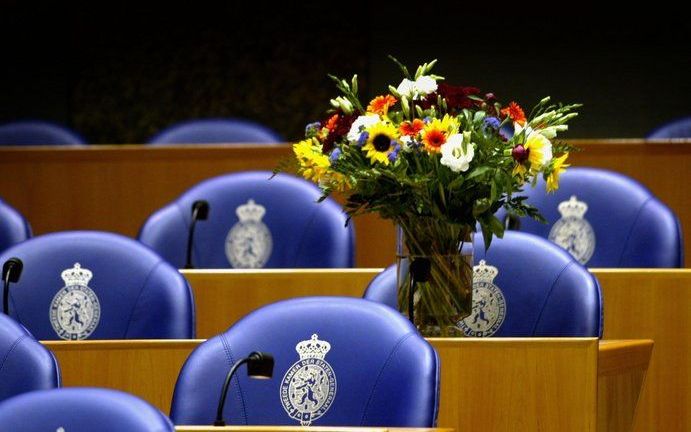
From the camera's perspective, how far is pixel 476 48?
7.36 m

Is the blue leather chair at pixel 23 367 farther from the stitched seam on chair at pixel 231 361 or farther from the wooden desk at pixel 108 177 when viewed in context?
the wooden desk at pixel 108 177

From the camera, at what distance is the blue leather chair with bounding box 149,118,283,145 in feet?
21.7

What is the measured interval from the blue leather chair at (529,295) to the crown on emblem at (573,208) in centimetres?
93

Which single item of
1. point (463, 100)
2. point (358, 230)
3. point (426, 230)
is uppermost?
point (463, 100)

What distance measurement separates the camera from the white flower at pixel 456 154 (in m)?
3.43

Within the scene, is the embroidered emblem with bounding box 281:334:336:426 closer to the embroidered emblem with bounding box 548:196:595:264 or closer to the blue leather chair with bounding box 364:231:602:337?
the blue leather chair with bounding box 364:231:602:337

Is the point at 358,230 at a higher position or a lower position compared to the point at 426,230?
lower

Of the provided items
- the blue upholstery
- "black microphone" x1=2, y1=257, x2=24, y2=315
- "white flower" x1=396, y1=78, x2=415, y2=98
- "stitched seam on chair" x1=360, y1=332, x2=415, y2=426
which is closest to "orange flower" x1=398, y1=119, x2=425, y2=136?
"white flower" x1=396, y1=78, x2=415, y2=98

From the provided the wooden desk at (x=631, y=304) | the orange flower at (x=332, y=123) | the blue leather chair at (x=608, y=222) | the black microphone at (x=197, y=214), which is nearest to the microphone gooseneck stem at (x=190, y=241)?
the black microphone at (x=197, y=214)

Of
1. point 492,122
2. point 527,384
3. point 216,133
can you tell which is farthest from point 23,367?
point 216,133

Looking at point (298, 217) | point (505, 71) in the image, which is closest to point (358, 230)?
point (298, 217)

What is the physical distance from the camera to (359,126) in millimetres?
3516

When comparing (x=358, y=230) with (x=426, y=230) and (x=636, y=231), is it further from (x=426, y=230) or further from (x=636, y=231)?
(x=426, y=230)

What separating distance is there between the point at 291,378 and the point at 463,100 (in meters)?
0.77
